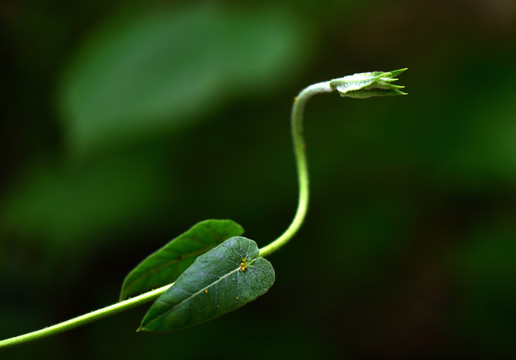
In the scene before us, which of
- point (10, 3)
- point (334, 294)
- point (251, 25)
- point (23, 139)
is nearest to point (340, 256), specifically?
point (334, 294)

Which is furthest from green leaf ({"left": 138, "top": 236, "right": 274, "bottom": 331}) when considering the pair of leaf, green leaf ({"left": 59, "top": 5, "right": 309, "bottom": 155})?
green leaf ({"left": 59, "top": 5, "right": 309, "bottom": 155})

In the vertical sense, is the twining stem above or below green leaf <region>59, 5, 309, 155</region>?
below

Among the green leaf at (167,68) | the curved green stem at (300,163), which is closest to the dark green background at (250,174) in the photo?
the green leaf at (167,68)

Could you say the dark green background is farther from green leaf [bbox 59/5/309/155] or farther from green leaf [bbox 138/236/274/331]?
green leaf [bbox 138/236/274/331]

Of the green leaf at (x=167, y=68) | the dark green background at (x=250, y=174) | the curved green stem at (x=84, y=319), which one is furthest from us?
the dark green background at (x=250, y=174)

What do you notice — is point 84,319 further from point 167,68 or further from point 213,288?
point 167,68

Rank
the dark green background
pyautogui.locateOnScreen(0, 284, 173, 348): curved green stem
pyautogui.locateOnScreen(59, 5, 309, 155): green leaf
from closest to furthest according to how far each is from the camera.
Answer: pyautogui.locateOnScreen(0, 284, 173, 348): curved green stem
pyautogui.locateOnScreen(59, 5, 309, 155): green leaf
the dark green background

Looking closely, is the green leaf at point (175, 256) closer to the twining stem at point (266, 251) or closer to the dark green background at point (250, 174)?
the twining stem at point (266, 251)

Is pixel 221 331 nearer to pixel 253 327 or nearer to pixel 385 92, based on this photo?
pixel 253 327

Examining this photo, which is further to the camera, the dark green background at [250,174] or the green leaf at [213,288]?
the dark green background at [250,174]
